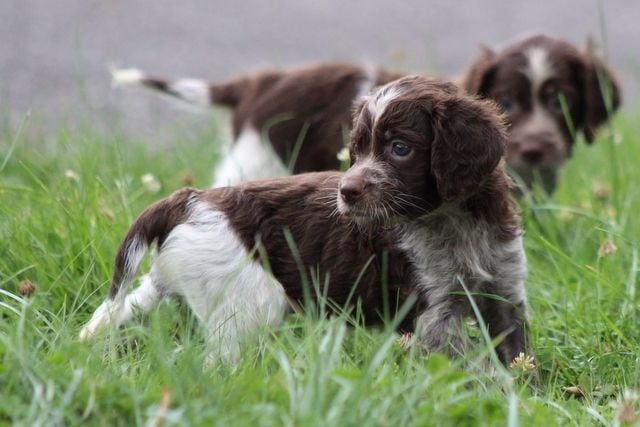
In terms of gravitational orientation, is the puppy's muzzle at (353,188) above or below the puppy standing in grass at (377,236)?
above

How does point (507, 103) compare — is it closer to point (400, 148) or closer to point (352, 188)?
point (400, 148)

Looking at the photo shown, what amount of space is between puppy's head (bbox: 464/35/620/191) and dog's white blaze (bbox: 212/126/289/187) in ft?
3.77

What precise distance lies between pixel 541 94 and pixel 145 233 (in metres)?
2.89

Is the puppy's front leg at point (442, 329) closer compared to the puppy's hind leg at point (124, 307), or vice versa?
the puppy's hind leg at point (124, 307)

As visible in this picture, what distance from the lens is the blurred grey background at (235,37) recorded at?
389 inches

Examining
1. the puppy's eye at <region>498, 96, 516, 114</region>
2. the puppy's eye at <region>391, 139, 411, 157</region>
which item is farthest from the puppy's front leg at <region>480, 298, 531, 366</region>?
the puppy's eye at <region>498, 96, 516, 114</region>

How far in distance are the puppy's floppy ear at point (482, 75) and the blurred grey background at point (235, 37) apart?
2.61m

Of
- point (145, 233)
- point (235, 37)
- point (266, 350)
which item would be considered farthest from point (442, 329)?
point (235, 37)

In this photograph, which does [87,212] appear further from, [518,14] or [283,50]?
[518,14]

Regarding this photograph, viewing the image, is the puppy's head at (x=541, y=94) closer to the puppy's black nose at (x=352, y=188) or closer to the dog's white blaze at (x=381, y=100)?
the dog's white blaze at (x=381, y=100)

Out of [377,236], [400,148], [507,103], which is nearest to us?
[400,148]

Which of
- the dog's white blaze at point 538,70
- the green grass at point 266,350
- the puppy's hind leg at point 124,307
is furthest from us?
the dog's white blaze at point 538,70

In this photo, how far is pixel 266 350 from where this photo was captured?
361 cm

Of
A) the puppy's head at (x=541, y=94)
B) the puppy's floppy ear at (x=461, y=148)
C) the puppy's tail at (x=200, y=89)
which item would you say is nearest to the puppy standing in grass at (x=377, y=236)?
the puppy's floppy ear at (x=461, y=148)
